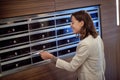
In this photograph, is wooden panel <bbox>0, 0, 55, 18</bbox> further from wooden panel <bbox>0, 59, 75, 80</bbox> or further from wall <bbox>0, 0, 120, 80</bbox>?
wooden panel <bbox>0, 59, 75, 80</bbox>

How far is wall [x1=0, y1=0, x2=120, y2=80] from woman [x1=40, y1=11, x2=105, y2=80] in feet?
1.18

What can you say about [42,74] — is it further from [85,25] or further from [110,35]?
[110,35]

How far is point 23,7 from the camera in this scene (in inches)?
81.4

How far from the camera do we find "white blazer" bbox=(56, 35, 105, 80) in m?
1.89

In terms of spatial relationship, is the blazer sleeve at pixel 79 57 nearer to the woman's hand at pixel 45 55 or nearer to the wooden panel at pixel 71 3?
the woman's hand at pixel 45 55

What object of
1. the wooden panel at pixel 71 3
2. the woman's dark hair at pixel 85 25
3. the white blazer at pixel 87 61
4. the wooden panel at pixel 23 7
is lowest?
the white blazer at pixel 87 61

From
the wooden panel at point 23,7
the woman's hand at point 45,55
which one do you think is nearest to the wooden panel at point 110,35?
the wooden panel at point 23,7

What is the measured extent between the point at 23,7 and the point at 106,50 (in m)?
1.30

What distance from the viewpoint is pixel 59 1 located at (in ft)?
7.71

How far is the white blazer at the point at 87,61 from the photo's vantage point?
6.20ft

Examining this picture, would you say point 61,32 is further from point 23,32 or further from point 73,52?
point 23,32

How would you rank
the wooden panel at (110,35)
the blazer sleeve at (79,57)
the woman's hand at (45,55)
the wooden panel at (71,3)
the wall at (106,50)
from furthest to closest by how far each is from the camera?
the wooden panel at (110,35), the wooden panel at (71,3), the wall at (106,50), the woman's hand at (45,55), the blazer sleeve at (79,57)

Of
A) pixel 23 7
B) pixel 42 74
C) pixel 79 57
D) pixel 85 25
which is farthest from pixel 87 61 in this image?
pixel 23 7

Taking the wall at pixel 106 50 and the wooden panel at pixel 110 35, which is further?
the wooden panel at pixel 110 35
